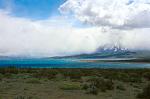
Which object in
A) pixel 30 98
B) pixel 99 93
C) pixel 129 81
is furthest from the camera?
pixel 129 81

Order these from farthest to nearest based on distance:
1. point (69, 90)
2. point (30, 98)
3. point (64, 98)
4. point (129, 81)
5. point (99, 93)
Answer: point (129, 81), point (69, 90), point (99, 93), point (64, 98), point (30, 98)

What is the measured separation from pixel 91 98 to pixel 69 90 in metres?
4.28

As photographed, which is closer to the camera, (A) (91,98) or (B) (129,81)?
(A) (91,98)

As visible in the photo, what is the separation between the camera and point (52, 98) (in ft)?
63.1

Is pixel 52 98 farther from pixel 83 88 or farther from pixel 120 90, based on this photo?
pixel 120 90

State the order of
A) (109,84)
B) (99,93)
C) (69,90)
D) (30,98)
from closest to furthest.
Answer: (30,98) < (99,93) < (69,90) < (109,84)

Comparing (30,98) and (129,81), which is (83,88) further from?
(129,81)

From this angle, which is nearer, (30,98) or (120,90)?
(30,98)

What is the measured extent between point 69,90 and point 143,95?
20.8 feet

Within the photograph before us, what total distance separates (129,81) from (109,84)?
28.9 ft

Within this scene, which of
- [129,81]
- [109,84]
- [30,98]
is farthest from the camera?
[129,81]

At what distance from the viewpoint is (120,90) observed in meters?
24.8

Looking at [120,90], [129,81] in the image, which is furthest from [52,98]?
[129,81]

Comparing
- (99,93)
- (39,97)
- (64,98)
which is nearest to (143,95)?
(99,93)
